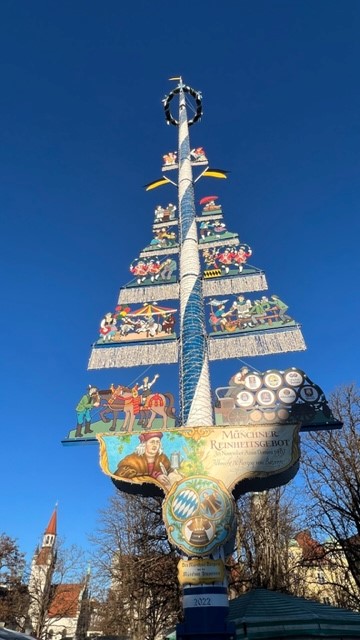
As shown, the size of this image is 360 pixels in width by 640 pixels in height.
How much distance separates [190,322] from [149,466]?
14.3 feet

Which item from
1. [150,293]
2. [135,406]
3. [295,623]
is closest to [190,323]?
[150,293]

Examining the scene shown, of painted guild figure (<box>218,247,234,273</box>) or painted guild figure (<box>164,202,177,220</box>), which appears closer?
painted guild figure (<box>218,247,234,273</box>)

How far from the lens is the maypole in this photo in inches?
430

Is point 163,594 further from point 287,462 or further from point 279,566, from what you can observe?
point 287,462

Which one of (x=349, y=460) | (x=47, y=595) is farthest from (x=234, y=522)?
(x=47, y=595)

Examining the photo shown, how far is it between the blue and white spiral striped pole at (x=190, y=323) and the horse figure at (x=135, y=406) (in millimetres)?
482

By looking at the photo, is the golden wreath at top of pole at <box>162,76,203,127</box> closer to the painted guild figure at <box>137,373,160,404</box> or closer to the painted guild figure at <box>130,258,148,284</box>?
the painted guild figure at <box>130,258,148,284</box>

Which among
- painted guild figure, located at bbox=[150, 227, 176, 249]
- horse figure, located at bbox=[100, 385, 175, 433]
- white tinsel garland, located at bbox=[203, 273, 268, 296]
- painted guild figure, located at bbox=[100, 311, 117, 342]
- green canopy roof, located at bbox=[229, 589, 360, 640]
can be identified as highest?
painted guild figure, located at bbox=[150, 227, 176, 249]

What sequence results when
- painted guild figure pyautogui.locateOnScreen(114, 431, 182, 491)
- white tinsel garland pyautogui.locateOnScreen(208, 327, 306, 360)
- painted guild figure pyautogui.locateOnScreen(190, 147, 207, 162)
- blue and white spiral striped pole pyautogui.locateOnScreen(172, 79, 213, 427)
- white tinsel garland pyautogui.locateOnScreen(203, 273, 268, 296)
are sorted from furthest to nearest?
painted guild figure pyautogui.locateOnScreen(190, 147, 207, 162)
white tinsel garland pyautogui.locateOnScreen(203, 273, 268, 296)
white tinsel garland pyautogui.locateOnScreen(208, 327, 306, 360)
blue and white spiral striped pole pyautogui.locateOnScreen(172, 79, 213, 427)
painted guild figure pyautogui.locateOnScreen(114, 431, 182, 491)

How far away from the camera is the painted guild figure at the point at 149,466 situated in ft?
30.9

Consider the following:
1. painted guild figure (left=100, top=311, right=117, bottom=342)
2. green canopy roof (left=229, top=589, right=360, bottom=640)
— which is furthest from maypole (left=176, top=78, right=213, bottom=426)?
green canopy roof (left=229, top=589, right=360, bottom=640)

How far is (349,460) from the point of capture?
17109 mm

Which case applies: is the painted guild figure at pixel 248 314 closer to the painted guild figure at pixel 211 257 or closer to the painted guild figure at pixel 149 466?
the painted guild figure at pixel 211 257

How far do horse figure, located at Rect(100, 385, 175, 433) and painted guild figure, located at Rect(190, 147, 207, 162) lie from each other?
10.7m
